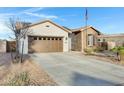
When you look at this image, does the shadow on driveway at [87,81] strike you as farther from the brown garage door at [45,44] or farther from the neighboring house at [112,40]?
the neighboring house at [112,40]

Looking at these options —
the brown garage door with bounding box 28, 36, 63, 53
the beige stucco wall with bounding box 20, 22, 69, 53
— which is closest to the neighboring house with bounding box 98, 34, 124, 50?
the beige stucco wall with bounding box 20, 22, 69, 53

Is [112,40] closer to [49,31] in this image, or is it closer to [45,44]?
[49,31]

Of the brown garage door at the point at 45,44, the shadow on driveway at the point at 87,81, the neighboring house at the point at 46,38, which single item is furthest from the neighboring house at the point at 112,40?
the shadow on driveway at the point at 87,81

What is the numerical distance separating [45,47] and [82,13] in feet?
18.3

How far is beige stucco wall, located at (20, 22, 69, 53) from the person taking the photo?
66.0 ft

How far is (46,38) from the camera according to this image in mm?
20656

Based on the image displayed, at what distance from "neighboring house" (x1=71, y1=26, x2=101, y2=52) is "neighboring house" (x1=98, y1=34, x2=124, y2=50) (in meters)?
1.25

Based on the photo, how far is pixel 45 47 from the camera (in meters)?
20.4

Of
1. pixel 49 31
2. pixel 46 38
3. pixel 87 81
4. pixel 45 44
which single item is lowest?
pixel 87 81

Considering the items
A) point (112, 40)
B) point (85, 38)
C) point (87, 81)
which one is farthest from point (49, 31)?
point (87, 81)

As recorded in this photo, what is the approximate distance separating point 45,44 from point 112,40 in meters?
11.0

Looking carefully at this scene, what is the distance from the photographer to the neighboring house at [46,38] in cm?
1983

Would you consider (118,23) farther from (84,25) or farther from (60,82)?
(60,82)
